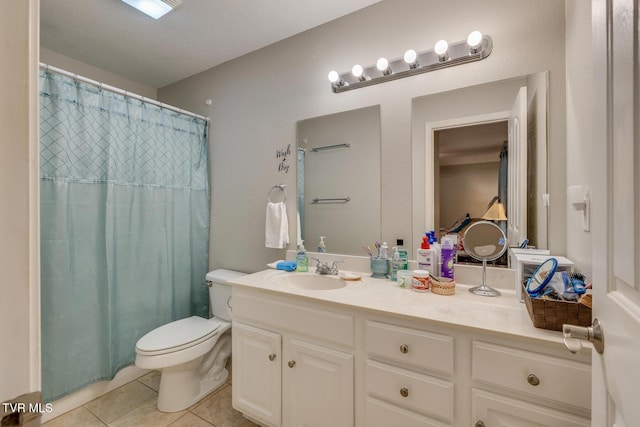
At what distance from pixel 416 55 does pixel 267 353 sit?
5.58ft

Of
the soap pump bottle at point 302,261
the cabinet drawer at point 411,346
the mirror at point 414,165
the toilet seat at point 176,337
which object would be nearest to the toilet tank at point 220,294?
the toilet seat at point 176,337

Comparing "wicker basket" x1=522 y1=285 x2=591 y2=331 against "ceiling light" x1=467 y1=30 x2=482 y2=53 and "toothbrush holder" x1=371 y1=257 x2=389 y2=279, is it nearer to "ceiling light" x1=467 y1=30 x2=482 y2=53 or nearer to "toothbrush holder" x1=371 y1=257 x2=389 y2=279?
"toothbrush holder" x1=371 y1=257 x2=389 y2=279

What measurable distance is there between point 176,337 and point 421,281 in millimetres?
1447

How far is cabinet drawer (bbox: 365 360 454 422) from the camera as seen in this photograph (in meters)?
0.97

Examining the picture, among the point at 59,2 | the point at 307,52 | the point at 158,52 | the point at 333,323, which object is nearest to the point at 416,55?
the point at 307,52

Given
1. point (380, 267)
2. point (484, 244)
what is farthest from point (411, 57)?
point (380, 267)

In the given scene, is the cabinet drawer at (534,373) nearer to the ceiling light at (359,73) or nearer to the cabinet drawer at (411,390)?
the cabinet drawer at (411,390)

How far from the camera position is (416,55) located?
1.47 meters

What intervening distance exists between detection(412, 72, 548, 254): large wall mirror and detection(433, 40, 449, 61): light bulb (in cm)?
18

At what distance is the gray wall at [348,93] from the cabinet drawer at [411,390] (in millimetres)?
709

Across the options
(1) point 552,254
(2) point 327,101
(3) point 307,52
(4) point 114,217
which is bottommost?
(1) point 552,254

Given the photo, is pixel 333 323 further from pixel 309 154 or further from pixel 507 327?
pixel 309 154

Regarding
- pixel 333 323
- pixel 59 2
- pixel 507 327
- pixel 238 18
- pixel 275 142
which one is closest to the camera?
pixel 507 327

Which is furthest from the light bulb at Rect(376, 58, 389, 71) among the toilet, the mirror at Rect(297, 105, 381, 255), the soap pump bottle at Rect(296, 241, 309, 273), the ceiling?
the toilet
